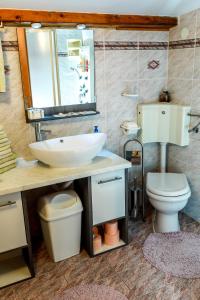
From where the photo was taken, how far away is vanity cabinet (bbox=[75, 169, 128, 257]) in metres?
2.10

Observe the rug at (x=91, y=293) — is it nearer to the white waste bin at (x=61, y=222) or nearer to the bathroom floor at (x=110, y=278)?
the bathroom floor at (x=110, y=278)

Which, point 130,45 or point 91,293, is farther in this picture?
point 130,45

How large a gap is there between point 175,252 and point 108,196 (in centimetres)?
74

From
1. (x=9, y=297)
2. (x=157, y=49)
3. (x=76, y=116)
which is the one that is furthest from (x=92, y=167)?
(x=157, y=49)

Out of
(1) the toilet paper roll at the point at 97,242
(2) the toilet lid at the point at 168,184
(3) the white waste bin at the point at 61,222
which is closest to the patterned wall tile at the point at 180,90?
(2) the toilet lid at the point at 168,184

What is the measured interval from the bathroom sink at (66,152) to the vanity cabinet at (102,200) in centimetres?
17

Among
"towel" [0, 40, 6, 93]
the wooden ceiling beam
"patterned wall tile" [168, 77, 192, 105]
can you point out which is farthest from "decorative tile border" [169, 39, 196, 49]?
"towel" [0, 40, 6, 93]

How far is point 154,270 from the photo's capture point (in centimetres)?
209

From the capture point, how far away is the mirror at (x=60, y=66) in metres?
2.17

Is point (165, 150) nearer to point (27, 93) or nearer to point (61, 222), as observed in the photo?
point (61, 222)

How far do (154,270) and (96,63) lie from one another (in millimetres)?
1768

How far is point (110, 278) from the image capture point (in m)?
2.03

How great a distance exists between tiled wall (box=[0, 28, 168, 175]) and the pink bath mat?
3.00ft

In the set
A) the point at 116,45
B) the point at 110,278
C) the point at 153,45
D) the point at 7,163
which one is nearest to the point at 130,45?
the point at 116,45
